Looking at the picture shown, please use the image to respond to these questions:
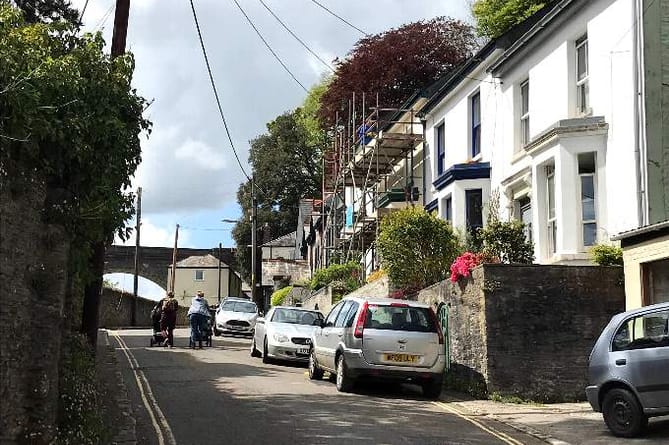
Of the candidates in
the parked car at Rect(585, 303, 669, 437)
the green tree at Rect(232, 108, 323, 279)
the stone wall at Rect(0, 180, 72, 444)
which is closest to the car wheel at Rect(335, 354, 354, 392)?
the parked car at Rect(585, 303, 669, 437)

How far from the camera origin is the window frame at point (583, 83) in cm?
1828

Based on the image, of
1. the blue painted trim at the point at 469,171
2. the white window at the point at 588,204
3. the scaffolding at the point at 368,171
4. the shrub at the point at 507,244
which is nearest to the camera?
the shrub at the point at 507,244

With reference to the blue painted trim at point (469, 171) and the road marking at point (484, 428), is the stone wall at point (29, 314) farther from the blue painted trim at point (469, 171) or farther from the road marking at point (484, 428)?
the blue painted trim at point (469, 171)

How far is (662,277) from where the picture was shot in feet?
44.8

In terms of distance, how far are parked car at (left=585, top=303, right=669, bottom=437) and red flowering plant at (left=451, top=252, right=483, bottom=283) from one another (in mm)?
5075

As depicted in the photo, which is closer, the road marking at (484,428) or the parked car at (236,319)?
the road marking at (484,428)

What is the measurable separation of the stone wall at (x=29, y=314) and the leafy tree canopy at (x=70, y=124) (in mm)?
250

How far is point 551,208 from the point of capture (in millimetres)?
19188

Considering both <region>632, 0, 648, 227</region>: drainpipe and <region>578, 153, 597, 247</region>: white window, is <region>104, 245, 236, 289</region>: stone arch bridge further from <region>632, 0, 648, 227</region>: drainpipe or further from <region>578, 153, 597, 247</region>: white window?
<region>632, 0, 648, 227</region>: drainpipe

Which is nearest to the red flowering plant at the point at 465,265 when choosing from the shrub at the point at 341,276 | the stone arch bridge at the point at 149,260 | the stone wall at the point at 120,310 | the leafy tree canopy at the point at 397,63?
the shrub at the point at 341,276

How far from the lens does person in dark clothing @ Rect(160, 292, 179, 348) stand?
2430 cm

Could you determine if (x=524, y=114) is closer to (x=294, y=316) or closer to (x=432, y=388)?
(x=294, y=316)

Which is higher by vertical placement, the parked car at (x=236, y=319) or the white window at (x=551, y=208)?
the white window at (x=551, y=208)

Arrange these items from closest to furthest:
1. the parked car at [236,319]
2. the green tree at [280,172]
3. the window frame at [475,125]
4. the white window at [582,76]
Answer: the white window at [582,76], the window frame at [475,125], the parked car at [236,319], the green tree at [280,172]
